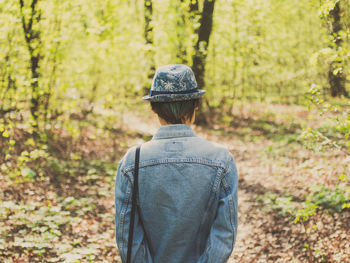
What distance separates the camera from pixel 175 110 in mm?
1915

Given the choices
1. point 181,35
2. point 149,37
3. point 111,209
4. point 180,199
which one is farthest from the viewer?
point 181,35

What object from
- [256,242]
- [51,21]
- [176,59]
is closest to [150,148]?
[256,242]

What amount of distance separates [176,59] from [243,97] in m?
6.25

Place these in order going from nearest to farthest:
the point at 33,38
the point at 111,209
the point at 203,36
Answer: the point at 111,209
the point at 33,38
the point at 203,36

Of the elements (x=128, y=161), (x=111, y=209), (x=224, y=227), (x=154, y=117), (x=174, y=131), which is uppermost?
(x=174, y=131)

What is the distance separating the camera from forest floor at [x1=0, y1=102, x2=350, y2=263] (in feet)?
15.4

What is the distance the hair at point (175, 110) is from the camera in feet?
6.26

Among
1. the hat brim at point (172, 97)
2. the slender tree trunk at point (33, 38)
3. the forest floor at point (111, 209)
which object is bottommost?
the forest floor at point (111, 209)

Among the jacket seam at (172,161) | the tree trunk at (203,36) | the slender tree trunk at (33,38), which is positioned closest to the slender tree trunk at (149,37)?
the tree trunk at (203,36)

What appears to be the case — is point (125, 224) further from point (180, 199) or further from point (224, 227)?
point (224, 227)

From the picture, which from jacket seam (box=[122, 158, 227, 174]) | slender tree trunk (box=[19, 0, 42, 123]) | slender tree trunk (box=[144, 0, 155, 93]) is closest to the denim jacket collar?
jacket seam (box=[122, 158, 227, 174])

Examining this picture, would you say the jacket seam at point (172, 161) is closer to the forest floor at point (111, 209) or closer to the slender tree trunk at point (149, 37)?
the forest floor at point (111, 209)

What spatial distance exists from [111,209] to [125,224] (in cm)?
488

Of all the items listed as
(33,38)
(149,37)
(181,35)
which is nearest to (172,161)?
(33,38)
